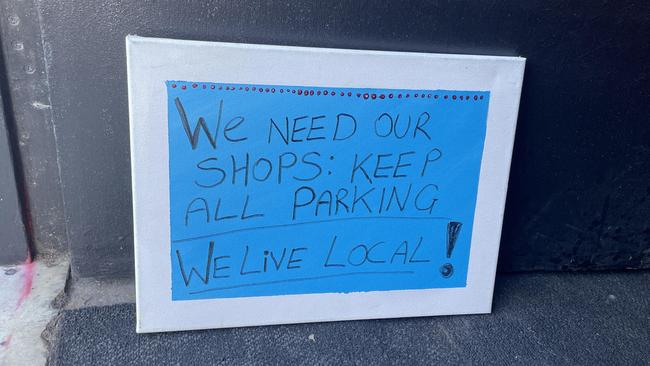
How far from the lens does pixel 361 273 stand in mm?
1476

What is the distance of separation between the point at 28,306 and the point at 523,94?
5.06 ft

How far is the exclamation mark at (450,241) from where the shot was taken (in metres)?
1.50

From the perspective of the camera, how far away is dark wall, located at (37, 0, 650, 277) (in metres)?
1.37

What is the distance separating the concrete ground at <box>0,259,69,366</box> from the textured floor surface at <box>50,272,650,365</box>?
0.06 metres

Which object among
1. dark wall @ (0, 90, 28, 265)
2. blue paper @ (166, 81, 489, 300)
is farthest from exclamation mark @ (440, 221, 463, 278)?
dark wall @ (0, 90, 28, 265)

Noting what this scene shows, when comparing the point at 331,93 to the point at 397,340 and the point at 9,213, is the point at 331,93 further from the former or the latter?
the point at 9,213

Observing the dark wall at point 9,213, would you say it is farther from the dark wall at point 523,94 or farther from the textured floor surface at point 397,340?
the textured floor surface at point 397,340

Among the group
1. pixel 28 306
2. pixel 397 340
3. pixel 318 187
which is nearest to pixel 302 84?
pixel 318 187

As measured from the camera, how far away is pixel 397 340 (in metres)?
1.45

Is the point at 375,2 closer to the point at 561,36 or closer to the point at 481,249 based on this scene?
the point at 561,36

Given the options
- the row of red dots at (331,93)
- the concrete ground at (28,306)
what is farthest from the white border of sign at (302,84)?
the concrete ground at (28,306)

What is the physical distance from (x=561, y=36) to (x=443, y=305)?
841mm

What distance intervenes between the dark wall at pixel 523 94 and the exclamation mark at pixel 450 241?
29 cm

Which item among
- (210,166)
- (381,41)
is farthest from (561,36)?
(210,166)
